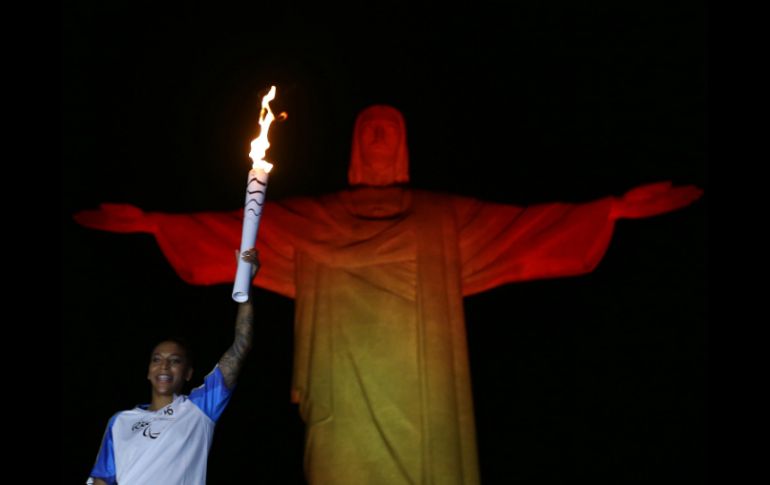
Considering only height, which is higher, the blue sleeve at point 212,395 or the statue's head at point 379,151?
the statue's head at point 379,151

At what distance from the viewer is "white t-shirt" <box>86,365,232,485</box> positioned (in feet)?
16.9

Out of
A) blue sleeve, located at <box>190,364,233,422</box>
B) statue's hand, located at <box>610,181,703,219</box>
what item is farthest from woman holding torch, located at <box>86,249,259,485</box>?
statue's hand, located at <box>610,181,703,219</box>

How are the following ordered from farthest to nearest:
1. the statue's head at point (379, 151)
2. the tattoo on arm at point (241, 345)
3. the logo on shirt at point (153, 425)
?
1. the statue's head at point (379, 151)
2. the tattoo on arm at point (241, 345)
3. the logo on shirt at point (153, 425)

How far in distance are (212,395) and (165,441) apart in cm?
27

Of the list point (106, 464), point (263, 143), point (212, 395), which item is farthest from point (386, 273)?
point (106, 464)

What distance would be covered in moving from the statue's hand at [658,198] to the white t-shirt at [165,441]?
6.73 feet

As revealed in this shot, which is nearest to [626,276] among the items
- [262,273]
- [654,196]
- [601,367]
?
[601,367]

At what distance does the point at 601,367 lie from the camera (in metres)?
6.89

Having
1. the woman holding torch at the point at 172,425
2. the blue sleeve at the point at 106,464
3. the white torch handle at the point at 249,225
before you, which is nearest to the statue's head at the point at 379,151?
the white torch handle at the point at 249,225

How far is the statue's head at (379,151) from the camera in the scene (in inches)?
256

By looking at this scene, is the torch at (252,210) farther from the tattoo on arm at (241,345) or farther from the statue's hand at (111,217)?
the statue's hand at (111,217)

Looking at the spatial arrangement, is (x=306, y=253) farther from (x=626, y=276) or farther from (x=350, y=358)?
(x=626, y=276)

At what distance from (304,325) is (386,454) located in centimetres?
71

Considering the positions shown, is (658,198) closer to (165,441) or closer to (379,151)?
(379,151)
